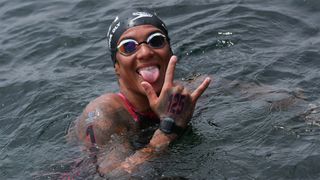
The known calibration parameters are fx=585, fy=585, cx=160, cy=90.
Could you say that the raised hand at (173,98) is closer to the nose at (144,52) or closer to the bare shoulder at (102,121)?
the nose at (144,52)

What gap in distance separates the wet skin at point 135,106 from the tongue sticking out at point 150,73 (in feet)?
0.15

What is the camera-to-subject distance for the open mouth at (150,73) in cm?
618

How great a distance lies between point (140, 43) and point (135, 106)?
2.56ft

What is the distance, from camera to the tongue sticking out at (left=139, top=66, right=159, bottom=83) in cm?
618

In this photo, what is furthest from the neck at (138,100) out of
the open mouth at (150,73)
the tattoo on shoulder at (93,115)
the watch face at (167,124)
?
the watch face at (167,124)

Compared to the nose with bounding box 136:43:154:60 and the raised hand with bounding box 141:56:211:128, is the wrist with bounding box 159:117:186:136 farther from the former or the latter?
the nose with bounding box 136:43:154:60

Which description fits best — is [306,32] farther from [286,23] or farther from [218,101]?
[218,101]

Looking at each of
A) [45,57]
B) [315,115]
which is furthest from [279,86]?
[45,57]

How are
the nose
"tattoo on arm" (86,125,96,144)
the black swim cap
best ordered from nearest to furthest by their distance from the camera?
"tattoo on arm" (86,125,96,144) < the nose < the black swim cap

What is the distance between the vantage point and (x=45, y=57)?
1037cm

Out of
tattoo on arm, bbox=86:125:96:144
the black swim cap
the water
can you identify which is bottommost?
the water

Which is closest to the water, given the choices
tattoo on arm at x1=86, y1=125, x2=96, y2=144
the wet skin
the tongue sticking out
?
the wet skin

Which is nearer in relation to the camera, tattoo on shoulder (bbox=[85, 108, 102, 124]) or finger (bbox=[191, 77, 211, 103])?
finger (bbox=[191, 77, 211, 103])

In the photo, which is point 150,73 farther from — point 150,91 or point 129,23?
point 129,23
